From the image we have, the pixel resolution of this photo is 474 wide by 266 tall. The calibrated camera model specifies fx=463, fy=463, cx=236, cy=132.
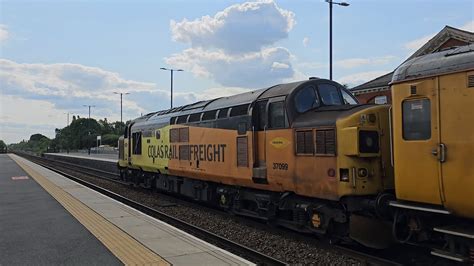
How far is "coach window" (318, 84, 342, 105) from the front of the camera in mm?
9820

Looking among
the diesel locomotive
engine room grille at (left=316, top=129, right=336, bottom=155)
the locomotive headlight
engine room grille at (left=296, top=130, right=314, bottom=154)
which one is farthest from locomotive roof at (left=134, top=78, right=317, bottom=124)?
the locomotive headlight

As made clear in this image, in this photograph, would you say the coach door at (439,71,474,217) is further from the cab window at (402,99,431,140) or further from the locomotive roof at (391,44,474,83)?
the cab window at (402,99,431,140)

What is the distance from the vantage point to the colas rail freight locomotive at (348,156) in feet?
20.1

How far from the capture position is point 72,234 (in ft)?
30.0

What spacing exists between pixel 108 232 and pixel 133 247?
161 cm

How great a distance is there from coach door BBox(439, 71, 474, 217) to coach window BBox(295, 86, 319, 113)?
3.56m

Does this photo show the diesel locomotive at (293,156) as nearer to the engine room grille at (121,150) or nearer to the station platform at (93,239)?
the station platform at (93,239)

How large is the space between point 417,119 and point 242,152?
498 centimetres

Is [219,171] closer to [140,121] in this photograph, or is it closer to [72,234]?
[72,234]

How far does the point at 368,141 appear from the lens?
785cm

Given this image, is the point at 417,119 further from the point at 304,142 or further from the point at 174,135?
the point at 174,135

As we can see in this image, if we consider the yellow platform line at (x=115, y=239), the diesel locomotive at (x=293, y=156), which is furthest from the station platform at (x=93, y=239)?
the diesel locomotive at (x=293, y=156)

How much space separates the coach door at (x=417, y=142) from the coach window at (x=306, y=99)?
2.71 meters

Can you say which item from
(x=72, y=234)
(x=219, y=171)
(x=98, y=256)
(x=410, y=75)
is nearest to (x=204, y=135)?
(x=219, y=171)
